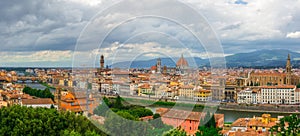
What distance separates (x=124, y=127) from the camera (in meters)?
3.75

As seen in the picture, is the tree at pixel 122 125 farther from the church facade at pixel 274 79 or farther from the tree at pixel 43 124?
the church facade at pixel 274 79

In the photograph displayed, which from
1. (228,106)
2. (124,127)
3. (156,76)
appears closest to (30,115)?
(124,127)

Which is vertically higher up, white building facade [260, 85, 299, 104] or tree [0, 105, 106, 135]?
tree [0, 105, 106, 135]

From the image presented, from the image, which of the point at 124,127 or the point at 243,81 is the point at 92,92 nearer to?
the point at 124,127

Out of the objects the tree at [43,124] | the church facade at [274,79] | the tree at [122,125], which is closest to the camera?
the tree at [122,125]

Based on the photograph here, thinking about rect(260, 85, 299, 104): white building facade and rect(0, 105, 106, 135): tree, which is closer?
rect(0, 105, 106, 135): tree

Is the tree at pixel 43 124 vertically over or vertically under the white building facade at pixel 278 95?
over

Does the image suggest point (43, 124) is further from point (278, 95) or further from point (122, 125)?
point (278, 95)

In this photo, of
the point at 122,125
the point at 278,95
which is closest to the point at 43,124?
the point at 122,125

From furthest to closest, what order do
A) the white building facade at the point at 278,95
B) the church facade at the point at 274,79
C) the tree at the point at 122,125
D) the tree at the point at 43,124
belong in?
1. the church facade at the point at 274,79
2. the white building facade at the point at 278,95
3. the tree at the point at 43,124
4. the tree at the point at 122,125

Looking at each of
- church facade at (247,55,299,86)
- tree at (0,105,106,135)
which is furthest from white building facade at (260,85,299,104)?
tree at (0,105,106,135)

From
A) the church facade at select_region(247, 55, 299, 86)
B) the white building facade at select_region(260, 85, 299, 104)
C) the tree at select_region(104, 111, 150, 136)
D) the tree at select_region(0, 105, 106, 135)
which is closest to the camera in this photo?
the tree at select_region(104, 111, 150, 136)

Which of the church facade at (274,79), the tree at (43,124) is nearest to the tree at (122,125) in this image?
the tree at (43,124)

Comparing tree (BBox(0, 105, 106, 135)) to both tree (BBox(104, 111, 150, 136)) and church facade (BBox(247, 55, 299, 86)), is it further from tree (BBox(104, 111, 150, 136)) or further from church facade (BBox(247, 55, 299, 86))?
church facade (BBox(247, 55, 299, 86))
